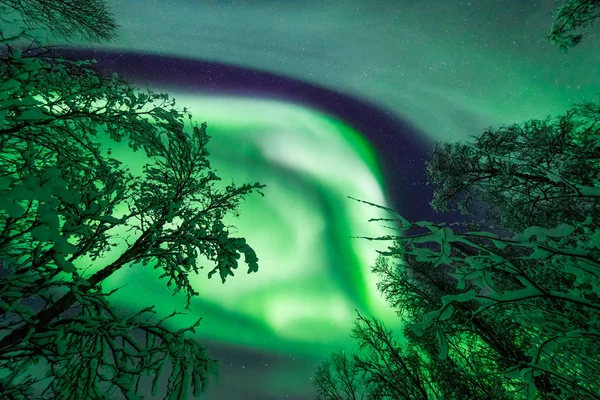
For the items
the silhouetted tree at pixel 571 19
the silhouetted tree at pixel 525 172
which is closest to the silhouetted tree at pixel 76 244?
the silhouetted tree at pixel 525 172

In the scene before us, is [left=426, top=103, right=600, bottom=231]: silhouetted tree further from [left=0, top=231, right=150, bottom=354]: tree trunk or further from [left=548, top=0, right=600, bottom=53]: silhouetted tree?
[left=0, top=231, right=150, bottom=354]: tree trunk

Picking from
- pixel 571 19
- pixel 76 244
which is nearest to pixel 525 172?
pixel 571 19

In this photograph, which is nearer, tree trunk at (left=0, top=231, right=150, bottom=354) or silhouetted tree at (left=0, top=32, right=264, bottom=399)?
silhouetted tree at (left=0, top=32, right=264, bottom=399)

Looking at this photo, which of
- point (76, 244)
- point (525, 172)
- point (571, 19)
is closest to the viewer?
point (76, 244)

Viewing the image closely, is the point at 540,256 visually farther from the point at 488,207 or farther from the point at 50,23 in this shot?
the point at 488,207

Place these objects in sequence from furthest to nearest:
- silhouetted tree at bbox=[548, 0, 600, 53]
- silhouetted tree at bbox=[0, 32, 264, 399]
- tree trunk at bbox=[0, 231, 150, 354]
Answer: silhouetted tree at bbox=[548, 0, 600, 53]
tree trunk at bbox=[0, 231, 150, 354]
silhouetted tree at bbox=[0, 32, 264, 399]

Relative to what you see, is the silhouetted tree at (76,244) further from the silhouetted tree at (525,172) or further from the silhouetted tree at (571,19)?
the silhouetted tree at (571,19)

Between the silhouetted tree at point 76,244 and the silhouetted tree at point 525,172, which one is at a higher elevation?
the silhouetted tree at point 525,172

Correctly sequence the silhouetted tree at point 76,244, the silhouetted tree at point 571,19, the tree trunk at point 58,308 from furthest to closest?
the silhouetted tree at point 571,19, the tree trunk at point 58,308, the silhouetted tree at point 76,244

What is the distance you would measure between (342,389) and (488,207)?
1056 cm

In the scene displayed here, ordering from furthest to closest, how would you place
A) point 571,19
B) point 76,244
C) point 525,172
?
point 525,172 < point 571,19 < point 76,244

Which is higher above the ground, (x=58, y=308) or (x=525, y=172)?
(x=525, y=172)

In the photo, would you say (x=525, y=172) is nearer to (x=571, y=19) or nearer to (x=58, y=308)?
(x=571, y=19)

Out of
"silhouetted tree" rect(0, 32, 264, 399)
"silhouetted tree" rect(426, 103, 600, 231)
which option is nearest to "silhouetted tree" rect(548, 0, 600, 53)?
"silhouetted tree" rect(426, 103, 600, 231)
